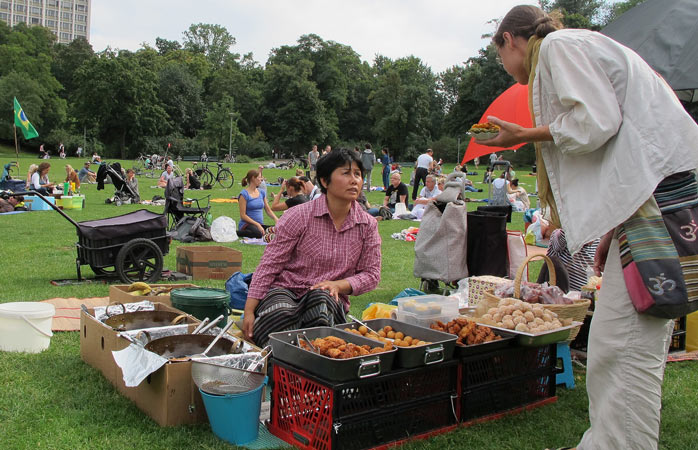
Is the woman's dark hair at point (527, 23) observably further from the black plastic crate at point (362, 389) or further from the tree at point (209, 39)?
the tree at point (209, 39)

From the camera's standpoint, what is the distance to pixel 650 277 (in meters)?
2.21

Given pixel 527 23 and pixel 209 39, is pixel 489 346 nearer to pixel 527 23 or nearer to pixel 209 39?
pixel 527 23

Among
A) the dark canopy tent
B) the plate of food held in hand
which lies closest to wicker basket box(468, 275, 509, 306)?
the dark canopy tent

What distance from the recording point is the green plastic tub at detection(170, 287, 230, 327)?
477cm

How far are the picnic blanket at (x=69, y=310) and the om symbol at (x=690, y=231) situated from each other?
4618 mm

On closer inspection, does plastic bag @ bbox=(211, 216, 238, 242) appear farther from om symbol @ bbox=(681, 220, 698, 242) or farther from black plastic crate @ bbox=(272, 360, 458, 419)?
om symbol @ bbox=(681, 220, 698, 242)

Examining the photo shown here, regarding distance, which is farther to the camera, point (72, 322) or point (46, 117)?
point (46, 117)

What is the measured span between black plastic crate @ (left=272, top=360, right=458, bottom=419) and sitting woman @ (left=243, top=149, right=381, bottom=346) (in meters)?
0.68

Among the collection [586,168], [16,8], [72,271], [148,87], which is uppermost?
[16,8]

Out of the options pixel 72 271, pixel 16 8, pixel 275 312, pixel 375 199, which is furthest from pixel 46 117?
pixel 16 8

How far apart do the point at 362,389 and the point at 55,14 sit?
176 m

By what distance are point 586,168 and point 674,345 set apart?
3271 millimetres

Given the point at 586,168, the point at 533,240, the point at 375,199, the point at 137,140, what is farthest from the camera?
the point at 137,140

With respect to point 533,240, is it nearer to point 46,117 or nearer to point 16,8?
point 46,117
